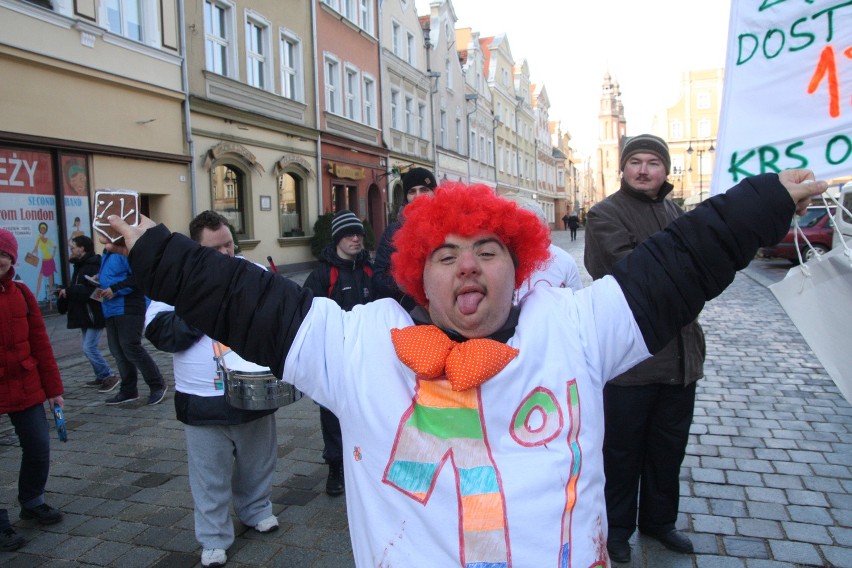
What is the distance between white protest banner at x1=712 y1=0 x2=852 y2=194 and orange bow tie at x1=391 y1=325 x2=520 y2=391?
3.41 feet

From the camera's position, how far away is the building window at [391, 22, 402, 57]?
27042mm

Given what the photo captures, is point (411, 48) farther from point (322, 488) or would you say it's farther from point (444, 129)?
point (322, 488)

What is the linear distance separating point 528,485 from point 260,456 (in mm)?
2364

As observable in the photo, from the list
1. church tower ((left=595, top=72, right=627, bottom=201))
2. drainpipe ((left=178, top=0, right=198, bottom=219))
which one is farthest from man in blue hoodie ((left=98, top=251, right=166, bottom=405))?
church tower ((left=595, top=72, right=627, bottom=201))

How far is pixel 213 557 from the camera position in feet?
10.5

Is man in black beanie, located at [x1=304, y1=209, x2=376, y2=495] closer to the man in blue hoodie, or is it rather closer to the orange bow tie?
the orange bow tie

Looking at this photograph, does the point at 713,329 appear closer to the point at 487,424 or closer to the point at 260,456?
the point at 260,456

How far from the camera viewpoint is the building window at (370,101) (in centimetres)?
2427

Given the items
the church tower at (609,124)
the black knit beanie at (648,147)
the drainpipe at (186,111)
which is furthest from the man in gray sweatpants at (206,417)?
the church tower at (609,124)

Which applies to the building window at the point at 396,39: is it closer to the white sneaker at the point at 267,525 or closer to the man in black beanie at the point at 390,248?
the man in black beanie at the point at 390,248

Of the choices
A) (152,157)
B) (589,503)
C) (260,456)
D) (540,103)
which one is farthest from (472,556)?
(540,103)

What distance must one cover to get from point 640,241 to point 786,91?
3.38 ft

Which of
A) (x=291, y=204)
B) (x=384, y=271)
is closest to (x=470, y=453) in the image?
(x=384, y=271)

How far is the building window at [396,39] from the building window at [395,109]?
167 cm
